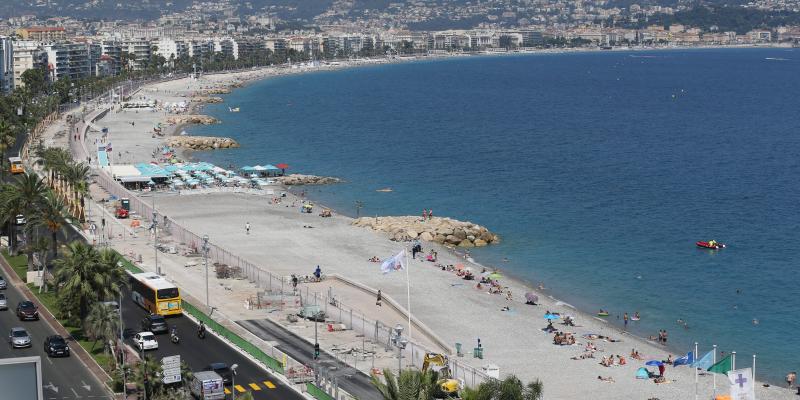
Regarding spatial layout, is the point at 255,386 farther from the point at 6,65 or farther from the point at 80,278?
the point at 6,65

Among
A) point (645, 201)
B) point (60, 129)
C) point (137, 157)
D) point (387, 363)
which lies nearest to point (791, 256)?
point (645, 201)

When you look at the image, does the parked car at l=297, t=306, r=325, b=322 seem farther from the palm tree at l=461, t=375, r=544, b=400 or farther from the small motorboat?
the small motorboat

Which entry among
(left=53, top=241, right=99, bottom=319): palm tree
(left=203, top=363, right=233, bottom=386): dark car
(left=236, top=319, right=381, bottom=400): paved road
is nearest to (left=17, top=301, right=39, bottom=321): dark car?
(left=53, top=241, right=99, bottom=319): palm tree

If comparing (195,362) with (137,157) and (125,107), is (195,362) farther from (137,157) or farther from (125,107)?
(125,107)

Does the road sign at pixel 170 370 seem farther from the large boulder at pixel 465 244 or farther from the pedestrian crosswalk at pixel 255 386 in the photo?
the large boulder at pixel 465 244

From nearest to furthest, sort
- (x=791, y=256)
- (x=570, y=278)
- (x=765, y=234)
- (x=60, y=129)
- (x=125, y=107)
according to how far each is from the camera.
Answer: (x=570, y=278), (x=791, y=256), (x=765, y=234), (x=60, y=129), (x=125, y=107)

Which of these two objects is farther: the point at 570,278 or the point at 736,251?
the point at 736,251

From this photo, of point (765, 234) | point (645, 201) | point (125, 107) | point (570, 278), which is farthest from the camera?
point (125, 107)

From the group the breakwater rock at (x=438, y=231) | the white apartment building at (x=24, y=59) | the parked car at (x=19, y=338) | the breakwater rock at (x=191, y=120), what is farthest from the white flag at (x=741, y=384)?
the white apartment building at (x=24, y=59)
